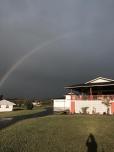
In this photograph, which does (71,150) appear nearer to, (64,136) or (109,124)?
(64,136)

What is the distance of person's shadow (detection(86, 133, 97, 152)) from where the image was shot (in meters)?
17.2

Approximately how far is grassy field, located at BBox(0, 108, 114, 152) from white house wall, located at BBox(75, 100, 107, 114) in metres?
13.4

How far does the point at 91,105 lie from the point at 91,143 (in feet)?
78.9

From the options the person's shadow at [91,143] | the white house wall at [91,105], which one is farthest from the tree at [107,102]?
the person's shadow at [91,143]

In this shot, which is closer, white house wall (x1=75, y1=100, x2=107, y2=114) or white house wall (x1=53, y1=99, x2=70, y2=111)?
white house wall (x1=75, y1=100, x2=107, y2=114)

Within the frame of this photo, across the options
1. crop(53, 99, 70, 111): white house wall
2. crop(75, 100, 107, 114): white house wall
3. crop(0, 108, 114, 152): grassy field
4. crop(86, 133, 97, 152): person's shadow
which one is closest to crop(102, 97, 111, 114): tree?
crop(75, 100, 107, 114): white house wall

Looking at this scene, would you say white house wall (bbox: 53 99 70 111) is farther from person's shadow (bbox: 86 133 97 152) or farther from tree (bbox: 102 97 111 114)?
person's shadow (bbox: 86 133 97 152)

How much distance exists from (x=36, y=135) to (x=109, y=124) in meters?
8.53

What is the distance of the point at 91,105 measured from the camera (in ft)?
141

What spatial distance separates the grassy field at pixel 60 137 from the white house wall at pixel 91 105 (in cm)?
1342

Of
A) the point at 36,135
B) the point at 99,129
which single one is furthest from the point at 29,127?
the point at 99,129

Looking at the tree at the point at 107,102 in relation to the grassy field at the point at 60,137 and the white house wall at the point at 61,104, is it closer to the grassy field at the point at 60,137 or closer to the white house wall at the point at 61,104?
the grassy field at the point at 60,137

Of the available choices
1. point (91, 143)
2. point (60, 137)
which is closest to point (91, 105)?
point (60, 137)

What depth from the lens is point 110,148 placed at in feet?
57.8
